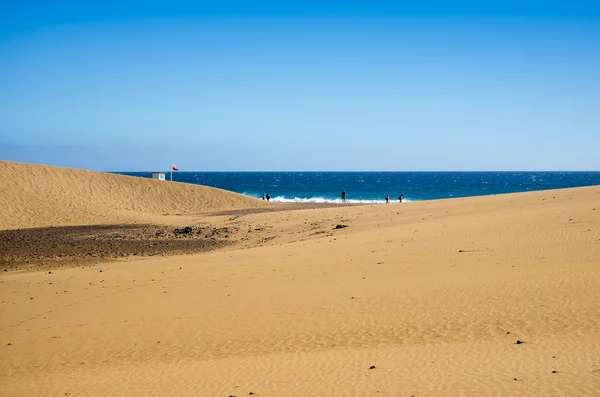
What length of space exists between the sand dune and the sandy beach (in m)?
16.9

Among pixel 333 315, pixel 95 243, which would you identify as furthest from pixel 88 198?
pixel 333 315

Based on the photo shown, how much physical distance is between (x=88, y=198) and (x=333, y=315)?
4302 cm

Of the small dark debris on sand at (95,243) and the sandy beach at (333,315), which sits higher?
the sandy beach at (333,315)

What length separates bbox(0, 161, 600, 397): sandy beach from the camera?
8555 millimetres

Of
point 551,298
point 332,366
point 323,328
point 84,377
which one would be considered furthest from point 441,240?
point 84,377

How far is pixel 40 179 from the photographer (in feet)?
159

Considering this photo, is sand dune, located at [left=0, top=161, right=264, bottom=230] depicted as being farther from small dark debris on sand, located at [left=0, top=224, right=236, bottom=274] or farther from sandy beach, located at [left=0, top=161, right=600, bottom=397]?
sandy beach, located at [left=0, top=161, right=600, bottom=397]

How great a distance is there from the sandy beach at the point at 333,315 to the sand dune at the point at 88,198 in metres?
16.9

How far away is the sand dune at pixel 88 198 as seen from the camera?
137 feet

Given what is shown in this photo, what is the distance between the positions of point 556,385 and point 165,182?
5541 centimetres

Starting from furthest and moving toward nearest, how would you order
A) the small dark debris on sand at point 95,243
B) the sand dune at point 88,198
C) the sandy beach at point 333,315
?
the sand dune at point 88,198, the small dark debris on sand at point 95,243, the sandy beach at point 333,315

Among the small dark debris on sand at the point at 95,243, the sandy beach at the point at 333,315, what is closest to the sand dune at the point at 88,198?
the small dark debris on sand at the point at 95,243

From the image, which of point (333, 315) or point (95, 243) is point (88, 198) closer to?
point (95, 243)

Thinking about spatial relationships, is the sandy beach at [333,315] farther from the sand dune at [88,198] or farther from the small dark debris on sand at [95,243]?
the sand dune at [88,198]
